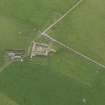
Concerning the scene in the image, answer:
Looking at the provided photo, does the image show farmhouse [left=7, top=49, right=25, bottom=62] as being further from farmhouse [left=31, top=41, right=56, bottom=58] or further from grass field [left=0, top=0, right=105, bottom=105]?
farmhouse [left=31, top=41, right=56, bottom=58]

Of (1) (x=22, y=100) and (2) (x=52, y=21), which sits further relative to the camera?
(2) (x=52, y=21)

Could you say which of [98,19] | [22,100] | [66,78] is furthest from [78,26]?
[22,100]

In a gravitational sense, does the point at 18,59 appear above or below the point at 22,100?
above

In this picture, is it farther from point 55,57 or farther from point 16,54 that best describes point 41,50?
point 16,54

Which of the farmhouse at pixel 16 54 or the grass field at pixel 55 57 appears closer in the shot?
the grass field at pixel 55 57

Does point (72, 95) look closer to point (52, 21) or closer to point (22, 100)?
point (22, 100)

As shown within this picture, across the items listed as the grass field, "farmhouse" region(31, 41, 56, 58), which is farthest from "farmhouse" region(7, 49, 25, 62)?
"farmhouse" region(31, 41, 56, 58)

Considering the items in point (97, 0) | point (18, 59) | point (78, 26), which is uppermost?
point (97, 0)

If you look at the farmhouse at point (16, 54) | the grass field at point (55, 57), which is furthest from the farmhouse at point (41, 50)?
the farmhouse at point (16, 54)

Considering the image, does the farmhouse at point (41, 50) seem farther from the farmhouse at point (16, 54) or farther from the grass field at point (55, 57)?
the farmhouse at point (16, 54)
